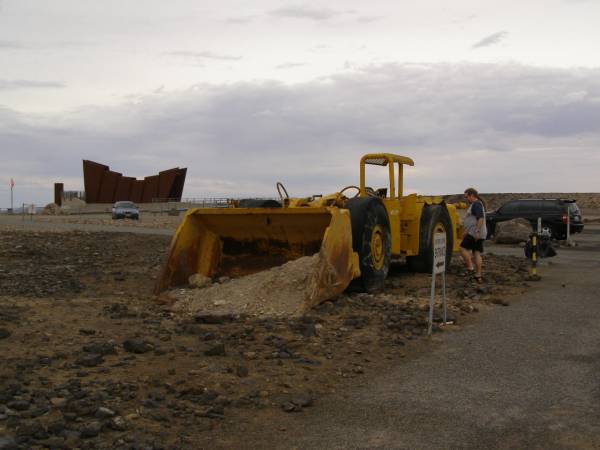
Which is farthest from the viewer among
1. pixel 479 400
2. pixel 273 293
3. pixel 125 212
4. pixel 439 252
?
pixel 125 212

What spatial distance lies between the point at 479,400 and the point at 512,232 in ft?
64.6

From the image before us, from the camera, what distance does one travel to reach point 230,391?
18.8 ft

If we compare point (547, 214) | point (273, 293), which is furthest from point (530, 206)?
point (273, 293)

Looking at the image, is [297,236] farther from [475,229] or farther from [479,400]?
[479,400]

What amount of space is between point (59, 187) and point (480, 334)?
68474 millimetres

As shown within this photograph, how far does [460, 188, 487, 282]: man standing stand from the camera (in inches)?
501

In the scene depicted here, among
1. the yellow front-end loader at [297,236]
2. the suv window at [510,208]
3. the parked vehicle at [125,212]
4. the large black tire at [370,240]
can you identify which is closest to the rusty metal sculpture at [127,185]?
the parked vehicle at [125,212]

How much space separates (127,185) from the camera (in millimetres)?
67062

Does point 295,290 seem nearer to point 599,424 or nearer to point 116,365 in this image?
point 116,365

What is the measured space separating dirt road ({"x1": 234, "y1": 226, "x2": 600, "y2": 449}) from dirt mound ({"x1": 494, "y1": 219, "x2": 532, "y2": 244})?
1594 centimetres

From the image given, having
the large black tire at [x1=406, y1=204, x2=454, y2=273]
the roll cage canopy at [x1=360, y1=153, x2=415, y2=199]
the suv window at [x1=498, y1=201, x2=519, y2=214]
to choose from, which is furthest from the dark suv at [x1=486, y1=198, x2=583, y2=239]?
the roll cage canopy at [x1=360, y1=153, x2=415, y2=199]

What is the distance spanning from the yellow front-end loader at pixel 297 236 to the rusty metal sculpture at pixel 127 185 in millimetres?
55035

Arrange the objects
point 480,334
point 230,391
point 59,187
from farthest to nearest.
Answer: point 59,187 < point 480,334 < point 230,391

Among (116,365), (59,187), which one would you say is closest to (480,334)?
(116,365)
